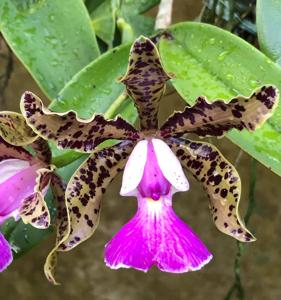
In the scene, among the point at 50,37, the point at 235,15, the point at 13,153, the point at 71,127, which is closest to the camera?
the point at 71,127

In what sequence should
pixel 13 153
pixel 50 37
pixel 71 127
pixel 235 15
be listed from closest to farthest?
pixel 71 127 < pixel 13 153 < pixel 50 37 < pixel 235 15

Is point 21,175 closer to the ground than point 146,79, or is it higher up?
closer to the ground

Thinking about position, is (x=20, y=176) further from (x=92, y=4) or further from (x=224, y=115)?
(x=92, y=4)

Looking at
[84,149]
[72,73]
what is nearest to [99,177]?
[84,149]

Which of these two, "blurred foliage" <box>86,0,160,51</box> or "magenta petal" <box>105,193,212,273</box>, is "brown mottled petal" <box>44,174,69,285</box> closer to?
"magenta petal" <box>105,193,212,273</box>

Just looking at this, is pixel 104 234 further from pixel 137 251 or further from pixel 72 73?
pixel 137 251

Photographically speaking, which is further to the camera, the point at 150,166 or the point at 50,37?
the point at 50,37

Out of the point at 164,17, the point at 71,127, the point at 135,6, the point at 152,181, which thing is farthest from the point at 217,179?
the point at 135,6
